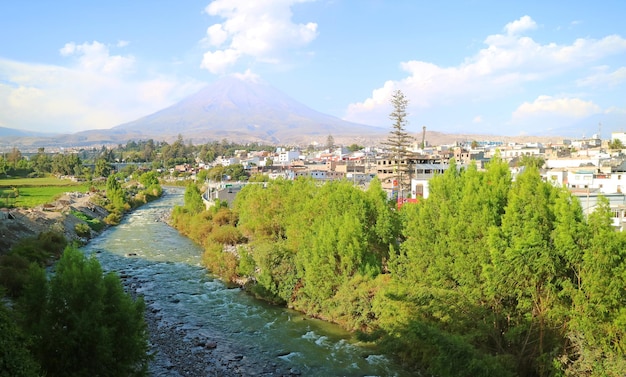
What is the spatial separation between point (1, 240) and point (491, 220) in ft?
79.5

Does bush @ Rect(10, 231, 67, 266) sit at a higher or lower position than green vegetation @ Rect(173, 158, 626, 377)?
lower

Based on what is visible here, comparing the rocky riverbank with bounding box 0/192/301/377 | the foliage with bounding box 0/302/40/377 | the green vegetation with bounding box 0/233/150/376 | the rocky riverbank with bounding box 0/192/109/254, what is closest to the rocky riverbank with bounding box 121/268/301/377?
the rocky riverbank with bounding box 0/192/301/377

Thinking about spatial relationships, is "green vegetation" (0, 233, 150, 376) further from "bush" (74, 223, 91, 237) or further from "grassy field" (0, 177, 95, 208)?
"grassy field" (0, 177, 95, 208)

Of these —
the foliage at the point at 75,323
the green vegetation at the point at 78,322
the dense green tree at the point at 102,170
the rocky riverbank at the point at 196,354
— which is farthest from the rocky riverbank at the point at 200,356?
the dense green tree at the point at 102,170

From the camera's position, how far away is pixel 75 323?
31.0 feet

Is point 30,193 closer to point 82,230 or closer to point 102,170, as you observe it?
point 82,230

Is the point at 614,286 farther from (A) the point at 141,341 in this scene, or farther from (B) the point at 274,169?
(B) the point at 274,169

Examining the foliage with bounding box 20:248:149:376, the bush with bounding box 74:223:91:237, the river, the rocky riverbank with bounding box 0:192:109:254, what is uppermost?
the foliage with bounding box 20:248:149:376

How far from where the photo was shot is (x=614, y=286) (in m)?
10.5

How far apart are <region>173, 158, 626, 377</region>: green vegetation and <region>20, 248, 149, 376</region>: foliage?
245 inches

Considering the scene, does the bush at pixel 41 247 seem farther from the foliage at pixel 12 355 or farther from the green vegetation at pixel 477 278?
the foliage at pixel 12 355

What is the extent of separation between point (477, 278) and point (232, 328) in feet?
28.1

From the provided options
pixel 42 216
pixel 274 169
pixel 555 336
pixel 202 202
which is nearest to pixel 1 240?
pixel 42 216

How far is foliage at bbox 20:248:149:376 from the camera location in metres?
9.45
